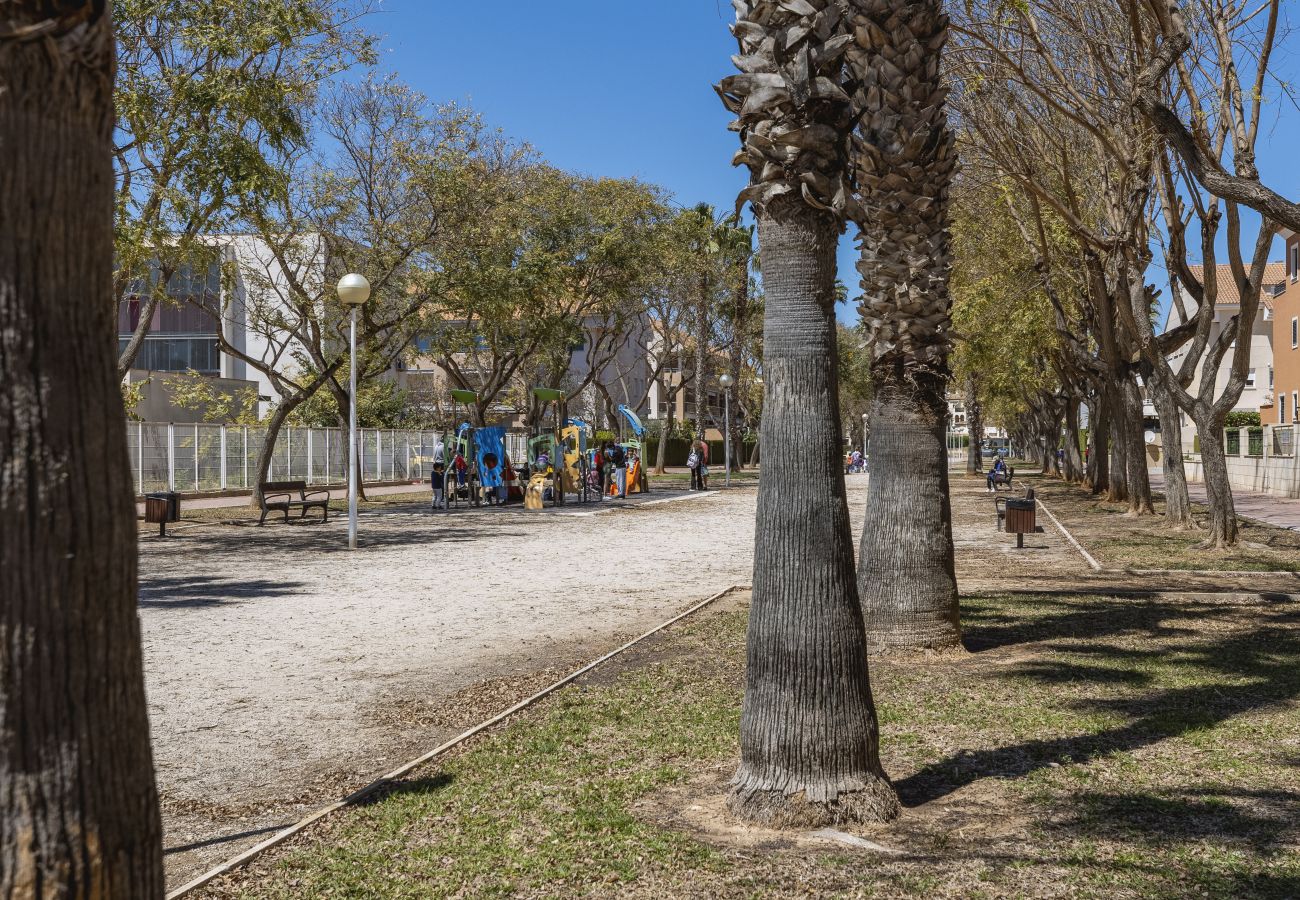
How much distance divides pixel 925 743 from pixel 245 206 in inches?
663

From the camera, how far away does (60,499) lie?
7.15 feet

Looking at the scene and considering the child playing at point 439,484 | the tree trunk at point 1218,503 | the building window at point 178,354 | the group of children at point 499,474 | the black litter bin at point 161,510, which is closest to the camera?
the tree trunk at point 1218,503

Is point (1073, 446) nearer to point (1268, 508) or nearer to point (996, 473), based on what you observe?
point (996, 473)

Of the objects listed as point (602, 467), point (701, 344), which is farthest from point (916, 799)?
point (701, 344)

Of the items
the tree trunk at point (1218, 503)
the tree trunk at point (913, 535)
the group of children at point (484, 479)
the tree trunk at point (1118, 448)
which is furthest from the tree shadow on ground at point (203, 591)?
the tree trunk at point (1118, 448)

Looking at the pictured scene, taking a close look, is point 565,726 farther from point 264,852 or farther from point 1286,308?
point 1286,308

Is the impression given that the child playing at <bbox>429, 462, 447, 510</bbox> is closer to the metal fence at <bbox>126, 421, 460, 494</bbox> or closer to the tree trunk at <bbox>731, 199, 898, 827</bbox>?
the metal fence at <bbox>126, 421, 460, 494</bbox>

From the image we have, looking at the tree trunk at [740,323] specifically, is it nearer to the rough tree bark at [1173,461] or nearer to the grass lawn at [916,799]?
the rough tree bark at [1173,461]

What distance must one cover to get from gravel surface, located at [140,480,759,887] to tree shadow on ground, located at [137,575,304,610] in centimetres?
3

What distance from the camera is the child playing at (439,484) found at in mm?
29859

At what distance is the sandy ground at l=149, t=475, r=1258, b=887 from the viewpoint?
19.4 feet

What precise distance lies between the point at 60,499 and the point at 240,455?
3547 cm

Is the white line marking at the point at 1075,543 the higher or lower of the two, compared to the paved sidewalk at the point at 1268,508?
higher

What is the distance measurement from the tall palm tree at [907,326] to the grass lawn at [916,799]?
518 millimetres
